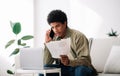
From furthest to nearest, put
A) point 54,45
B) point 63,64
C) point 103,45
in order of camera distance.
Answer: point 103,45, point 63,64, point 54,45

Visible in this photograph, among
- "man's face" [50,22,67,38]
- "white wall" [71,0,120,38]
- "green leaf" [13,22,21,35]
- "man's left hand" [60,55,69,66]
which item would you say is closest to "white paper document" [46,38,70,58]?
"man's left hand" [60,55,69,66]

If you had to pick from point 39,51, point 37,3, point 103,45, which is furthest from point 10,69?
point 39,51

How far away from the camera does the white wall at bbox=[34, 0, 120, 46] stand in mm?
3709

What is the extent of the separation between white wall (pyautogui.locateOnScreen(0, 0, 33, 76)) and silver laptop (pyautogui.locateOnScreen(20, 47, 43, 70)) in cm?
162

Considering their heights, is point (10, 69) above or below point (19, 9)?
below

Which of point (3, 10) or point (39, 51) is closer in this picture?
point (39, 51)

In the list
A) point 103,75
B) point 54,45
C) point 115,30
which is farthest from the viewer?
point 115,30

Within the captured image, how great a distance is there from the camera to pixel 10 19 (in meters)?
3.84

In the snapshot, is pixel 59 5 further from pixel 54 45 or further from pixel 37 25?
pixel 54 45

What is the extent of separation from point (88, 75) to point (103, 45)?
900 millimetres

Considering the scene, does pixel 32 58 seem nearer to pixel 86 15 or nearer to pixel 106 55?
pixel 106 55

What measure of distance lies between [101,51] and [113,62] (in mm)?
214

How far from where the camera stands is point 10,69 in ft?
12.6

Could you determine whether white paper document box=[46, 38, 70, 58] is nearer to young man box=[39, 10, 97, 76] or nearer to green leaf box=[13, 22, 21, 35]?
young man box=[39, 10, 97, 76]
